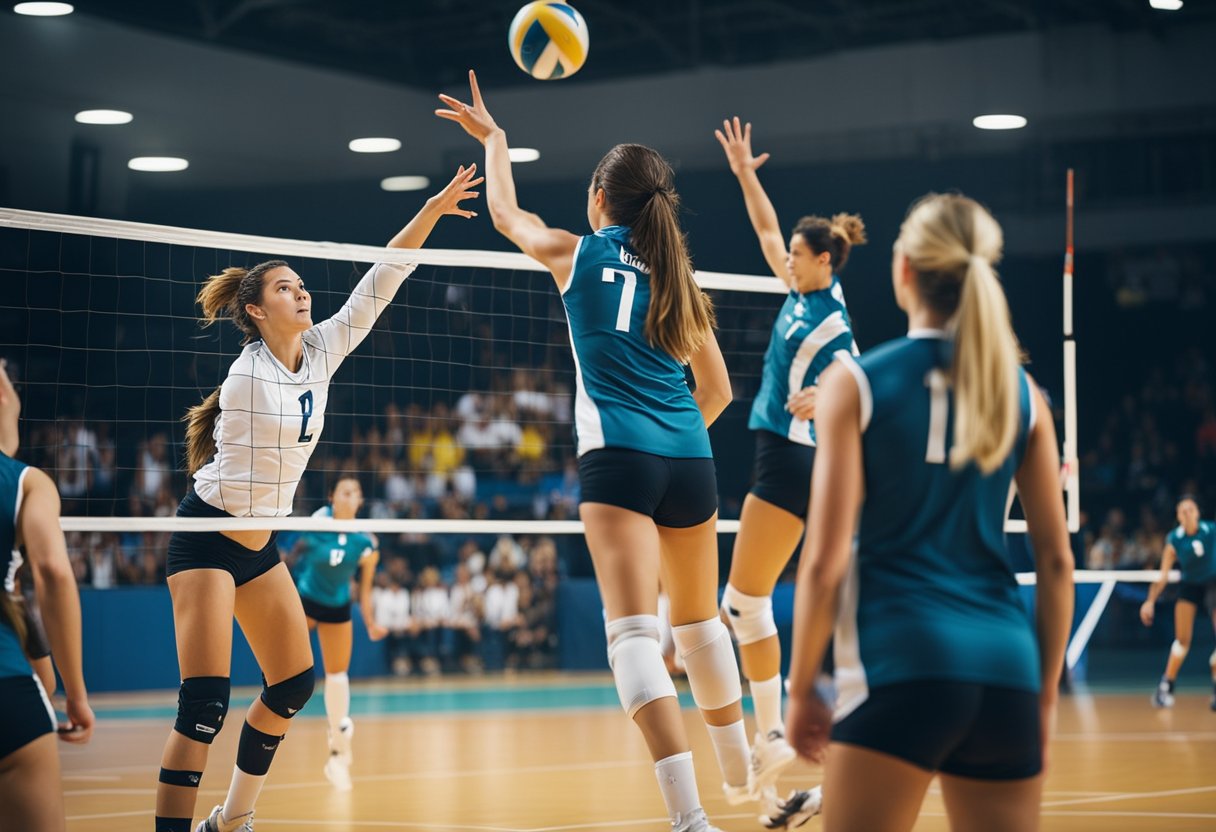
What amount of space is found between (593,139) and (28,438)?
771cm

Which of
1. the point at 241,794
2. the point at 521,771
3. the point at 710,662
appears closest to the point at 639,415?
the point at 710,662

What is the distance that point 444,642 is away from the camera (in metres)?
16.7

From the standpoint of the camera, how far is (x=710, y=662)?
4.63m

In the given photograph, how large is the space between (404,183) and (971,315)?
53.3ft

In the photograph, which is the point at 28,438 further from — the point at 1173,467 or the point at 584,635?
the point at 1173,467

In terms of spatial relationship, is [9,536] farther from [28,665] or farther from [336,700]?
[336,700]

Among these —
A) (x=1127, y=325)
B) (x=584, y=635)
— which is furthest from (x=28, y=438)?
(x=1127, y=325)

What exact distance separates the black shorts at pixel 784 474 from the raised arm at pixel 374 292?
4.68ft

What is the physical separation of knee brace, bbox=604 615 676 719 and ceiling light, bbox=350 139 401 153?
1474cm

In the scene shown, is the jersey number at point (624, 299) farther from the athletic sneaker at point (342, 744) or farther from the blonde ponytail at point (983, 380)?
the athletic sneaker at point (342, 744)

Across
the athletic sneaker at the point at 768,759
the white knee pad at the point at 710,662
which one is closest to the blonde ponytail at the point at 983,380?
the white knee pad at the point at 710,662

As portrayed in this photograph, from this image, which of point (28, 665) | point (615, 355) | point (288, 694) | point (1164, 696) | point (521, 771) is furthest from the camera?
point (1164, 696)

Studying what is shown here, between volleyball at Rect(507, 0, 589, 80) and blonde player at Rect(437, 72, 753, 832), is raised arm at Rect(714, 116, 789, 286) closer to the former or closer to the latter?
volleyball at Rect(507, 0, 589, 80)

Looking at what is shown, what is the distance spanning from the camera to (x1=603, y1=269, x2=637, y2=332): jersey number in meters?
4.24
